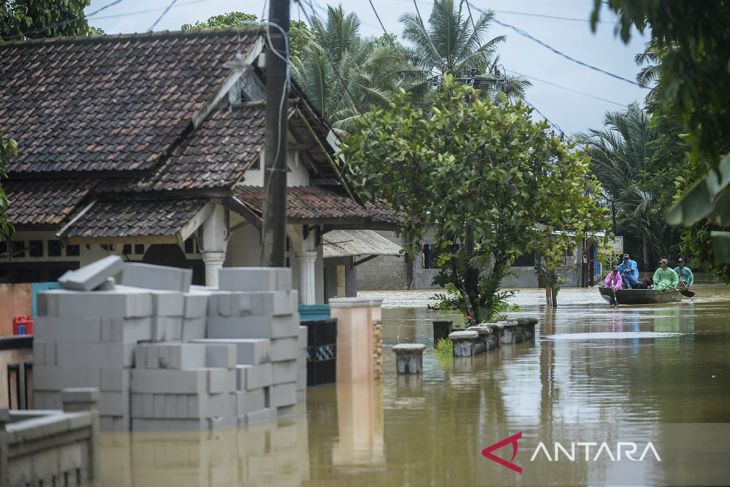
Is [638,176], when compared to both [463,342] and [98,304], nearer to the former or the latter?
[463,342]

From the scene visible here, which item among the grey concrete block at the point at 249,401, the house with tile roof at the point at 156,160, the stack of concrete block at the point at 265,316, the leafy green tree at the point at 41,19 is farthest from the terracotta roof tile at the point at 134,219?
the leafy green tree at the point at 41,19

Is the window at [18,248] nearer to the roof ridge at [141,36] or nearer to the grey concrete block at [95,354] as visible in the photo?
the roof ridge at [141,36]

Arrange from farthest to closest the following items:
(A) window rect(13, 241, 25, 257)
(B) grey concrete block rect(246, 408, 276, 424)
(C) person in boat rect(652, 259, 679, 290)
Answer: (C) person in boat rect(652, 259, 679, 290) < (A) window rect(13, 241, 25, 257) < (B) grey concrete block rect(246, 408, 276, 424)

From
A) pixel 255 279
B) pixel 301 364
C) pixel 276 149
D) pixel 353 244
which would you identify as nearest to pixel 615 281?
pixel 353 244

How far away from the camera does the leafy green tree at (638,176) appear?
66625mm

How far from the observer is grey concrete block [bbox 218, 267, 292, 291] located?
17062mm

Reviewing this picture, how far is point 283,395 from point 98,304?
2838mm

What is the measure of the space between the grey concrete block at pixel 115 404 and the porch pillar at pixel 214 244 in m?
8.15

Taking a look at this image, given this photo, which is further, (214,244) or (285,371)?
(214,244)

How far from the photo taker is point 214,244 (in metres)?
24.1

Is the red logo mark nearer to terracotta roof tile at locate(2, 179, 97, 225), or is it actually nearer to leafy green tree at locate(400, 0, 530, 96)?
terracotta roof tile at locate(2, 179, 97, 225)

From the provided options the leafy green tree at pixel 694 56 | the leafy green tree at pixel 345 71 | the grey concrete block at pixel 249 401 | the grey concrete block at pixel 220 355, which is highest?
the leafy green tree at pixel 345 71

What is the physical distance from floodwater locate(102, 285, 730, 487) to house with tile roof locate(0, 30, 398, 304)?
12.3ft

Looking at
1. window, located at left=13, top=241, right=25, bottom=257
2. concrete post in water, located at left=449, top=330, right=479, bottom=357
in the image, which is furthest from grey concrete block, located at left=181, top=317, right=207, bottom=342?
window, located at left=13, top=241, right=25, bottom=257
